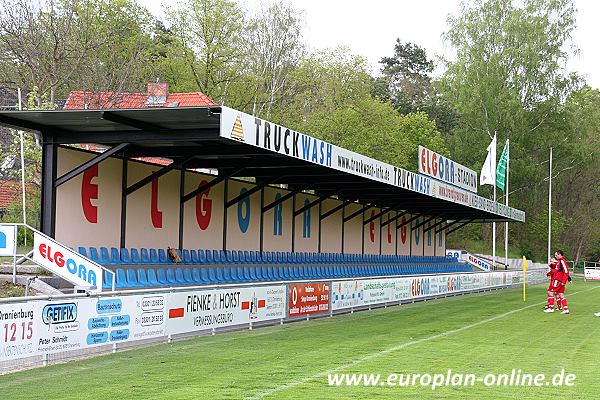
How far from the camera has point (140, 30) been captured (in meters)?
63.9

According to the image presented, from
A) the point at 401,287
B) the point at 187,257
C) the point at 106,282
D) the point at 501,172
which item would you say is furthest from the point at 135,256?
the point at 501,172

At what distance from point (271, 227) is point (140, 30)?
3539 centimetres

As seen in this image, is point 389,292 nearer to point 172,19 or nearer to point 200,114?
point 200,114

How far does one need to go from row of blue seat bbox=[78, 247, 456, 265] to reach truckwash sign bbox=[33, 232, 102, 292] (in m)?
2.52

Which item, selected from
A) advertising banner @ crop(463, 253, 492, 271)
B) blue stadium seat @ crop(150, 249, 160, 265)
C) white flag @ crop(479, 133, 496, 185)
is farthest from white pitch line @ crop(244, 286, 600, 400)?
advertising banner @ crop(463, 253, 492, 271)

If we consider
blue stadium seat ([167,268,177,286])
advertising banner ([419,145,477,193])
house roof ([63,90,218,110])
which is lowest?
blue stadium seat ([167,268,177,286])

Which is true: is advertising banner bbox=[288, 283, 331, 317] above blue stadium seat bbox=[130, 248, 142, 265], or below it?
below

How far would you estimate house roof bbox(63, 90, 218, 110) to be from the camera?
132 feet

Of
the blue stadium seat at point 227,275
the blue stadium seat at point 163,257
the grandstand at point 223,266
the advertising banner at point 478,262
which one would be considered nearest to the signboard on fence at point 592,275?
the advertising banner at point 478,262

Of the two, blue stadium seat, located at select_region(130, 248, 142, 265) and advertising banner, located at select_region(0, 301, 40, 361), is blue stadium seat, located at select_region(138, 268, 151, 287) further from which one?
advertising banner, located at select_region(0, 301, 40, 361)

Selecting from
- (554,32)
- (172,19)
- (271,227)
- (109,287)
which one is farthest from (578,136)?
(109,287)

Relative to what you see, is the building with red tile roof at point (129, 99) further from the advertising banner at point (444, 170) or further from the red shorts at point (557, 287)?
the red shorts at point (557, 287)

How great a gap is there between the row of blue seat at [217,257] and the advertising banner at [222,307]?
14.6 ft

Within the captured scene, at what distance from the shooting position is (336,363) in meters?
13.6
